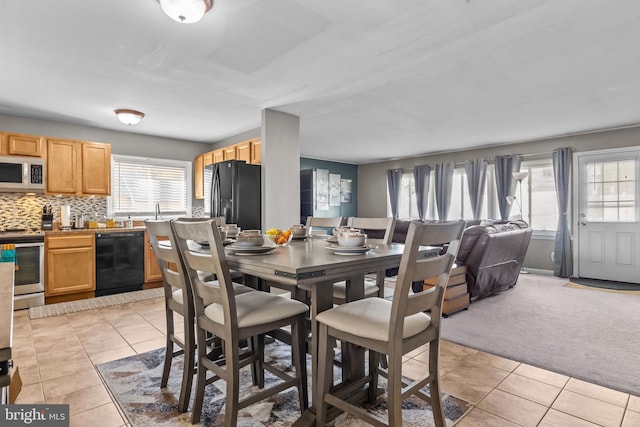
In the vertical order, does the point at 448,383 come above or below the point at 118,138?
below

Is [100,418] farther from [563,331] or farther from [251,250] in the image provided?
[563,331]

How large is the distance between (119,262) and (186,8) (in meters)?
3.72

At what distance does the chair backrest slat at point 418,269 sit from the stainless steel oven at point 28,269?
4419 millimetres

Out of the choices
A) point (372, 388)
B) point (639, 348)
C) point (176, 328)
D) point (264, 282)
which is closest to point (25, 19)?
point (264, 282)

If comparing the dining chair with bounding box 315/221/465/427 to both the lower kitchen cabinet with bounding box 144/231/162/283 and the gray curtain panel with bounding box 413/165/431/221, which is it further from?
the gray curtain panel with bounding box 413/165/431/221

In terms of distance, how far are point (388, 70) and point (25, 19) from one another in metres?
2.78

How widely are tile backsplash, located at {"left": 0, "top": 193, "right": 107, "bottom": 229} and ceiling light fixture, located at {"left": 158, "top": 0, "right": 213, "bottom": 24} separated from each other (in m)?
3.95

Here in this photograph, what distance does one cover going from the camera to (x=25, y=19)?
2303mm

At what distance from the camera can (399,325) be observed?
1375 millimetres

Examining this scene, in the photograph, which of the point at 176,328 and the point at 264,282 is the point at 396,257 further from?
the point at 176,328

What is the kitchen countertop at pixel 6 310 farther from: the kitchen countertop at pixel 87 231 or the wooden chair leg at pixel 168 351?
the kitchen countertop at pixel 87 231

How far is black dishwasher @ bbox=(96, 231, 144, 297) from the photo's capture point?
4461 mm

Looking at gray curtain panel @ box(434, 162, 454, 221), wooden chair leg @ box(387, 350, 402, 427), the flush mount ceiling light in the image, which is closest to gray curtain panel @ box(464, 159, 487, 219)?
gray curtain panel @ box(434, 162, 454, 221)

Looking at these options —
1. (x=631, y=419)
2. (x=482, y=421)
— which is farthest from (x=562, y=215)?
(x=482, y=421)
